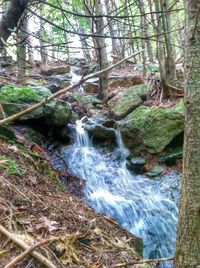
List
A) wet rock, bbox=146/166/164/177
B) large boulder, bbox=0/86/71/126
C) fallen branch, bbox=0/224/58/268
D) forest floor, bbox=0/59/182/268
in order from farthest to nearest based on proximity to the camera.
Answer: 1. wet rock, bbox=146/166/164/177
2. large boulder, bbox=0/86/71/126
3. forest floor, bbox=0/59/182/268
4. fallen branch, bbox=0/224/58/268

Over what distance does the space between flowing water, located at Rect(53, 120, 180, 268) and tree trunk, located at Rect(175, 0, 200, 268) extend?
9.30 feet

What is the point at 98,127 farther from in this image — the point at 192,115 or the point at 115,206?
the point at 192,115

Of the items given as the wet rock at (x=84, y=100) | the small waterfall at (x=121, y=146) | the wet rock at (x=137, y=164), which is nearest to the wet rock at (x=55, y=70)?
the wet rock at (x=84, y=100)

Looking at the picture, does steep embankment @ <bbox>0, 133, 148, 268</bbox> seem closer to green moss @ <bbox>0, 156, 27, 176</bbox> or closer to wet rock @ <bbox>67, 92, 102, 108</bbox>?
green moss @ <bbox>0, 156, 27, 176</bbox>

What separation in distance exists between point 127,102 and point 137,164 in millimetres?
2473

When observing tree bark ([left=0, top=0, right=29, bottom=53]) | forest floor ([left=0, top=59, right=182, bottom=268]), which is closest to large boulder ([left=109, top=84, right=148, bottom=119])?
forest floor ([left=0, top=59, right=182, bottom=268])

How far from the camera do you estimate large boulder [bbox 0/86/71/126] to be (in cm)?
631

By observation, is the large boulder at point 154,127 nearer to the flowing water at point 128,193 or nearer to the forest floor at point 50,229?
the flowing water at point 128,193

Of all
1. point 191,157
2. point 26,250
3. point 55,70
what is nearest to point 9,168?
point 26,250

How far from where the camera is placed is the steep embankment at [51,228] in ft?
6.25

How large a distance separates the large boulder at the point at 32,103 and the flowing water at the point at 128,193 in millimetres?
754

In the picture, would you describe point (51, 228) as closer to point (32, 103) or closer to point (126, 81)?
point (32, 103)

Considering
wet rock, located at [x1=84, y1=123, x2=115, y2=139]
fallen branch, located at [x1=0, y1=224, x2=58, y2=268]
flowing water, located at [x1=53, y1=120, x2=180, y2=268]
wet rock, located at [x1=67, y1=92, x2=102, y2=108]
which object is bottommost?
flowing water, located at [x1=53, y1=120, x2=180, y2=268]

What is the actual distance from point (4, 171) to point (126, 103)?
633 cm
